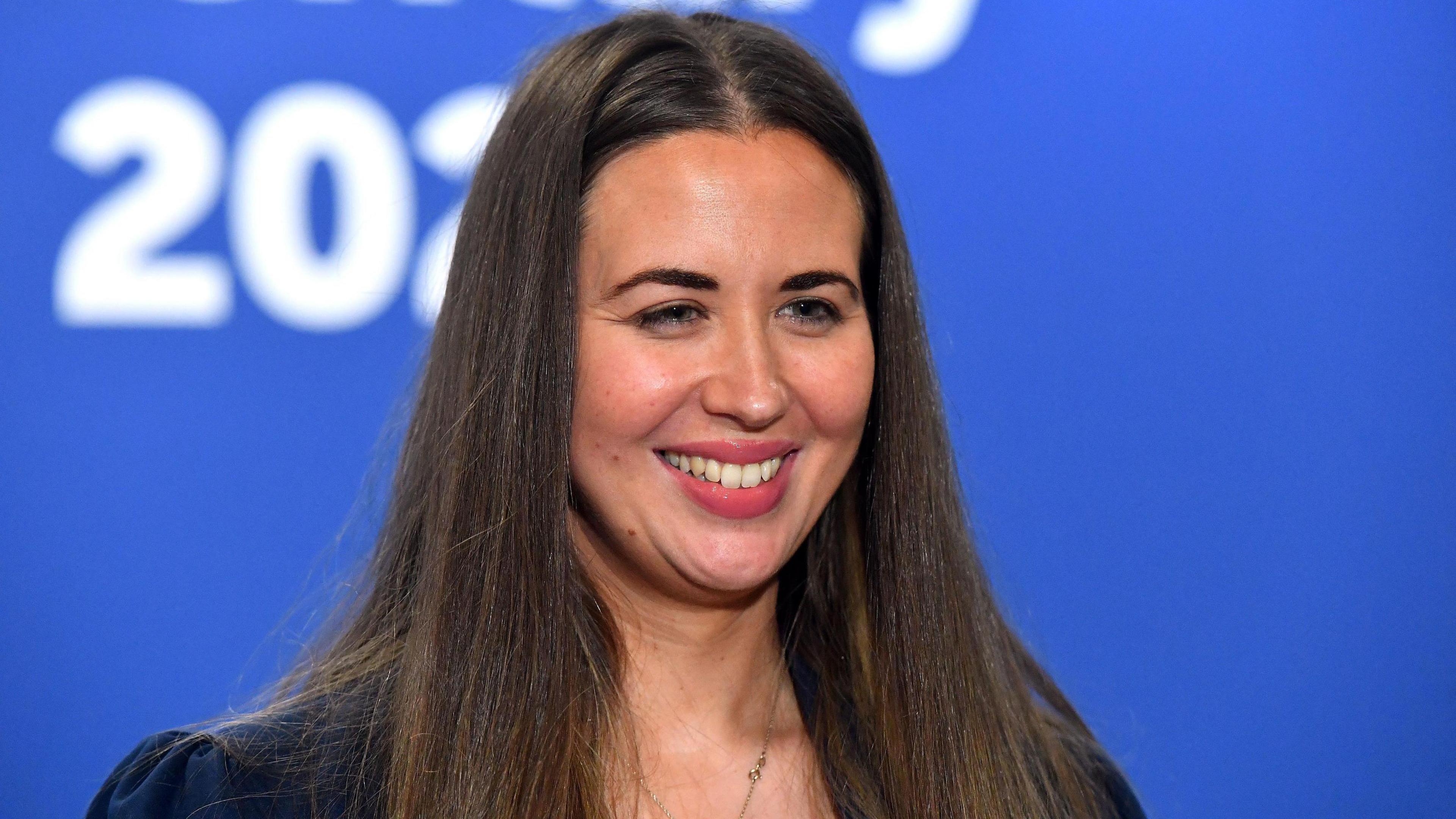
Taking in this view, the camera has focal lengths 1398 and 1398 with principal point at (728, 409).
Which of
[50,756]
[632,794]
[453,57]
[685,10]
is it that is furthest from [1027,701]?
[50,756]

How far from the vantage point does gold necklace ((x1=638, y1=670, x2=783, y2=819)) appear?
4.71ft

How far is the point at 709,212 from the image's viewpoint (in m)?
1.37

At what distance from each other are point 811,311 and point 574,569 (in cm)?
36

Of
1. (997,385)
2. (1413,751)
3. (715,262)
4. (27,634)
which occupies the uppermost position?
(997,385)

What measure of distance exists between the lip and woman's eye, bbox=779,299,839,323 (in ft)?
0.43

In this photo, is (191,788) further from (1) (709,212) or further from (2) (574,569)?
(1) (709,212)

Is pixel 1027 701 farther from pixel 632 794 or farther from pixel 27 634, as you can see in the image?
pixel 27 634

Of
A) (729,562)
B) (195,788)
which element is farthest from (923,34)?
(195,788)

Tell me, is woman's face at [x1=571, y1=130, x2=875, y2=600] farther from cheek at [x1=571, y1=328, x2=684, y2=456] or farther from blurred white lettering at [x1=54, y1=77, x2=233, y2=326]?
blurred white lettering at [x1=54, y1=77, x2=233, y2=326]

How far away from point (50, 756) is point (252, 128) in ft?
3.26

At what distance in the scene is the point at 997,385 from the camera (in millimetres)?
2271

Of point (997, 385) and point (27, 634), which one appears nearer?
point (27, 634)

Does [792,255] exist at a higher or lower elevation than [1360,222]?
lower

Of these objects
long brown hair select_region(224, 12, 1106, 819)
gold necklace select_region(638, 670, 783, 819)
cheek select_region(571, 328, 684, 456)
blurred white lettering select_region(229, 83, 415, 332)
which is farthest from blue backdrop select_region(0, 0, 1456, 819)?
cheek select_region(571, 328, 684, 456)
